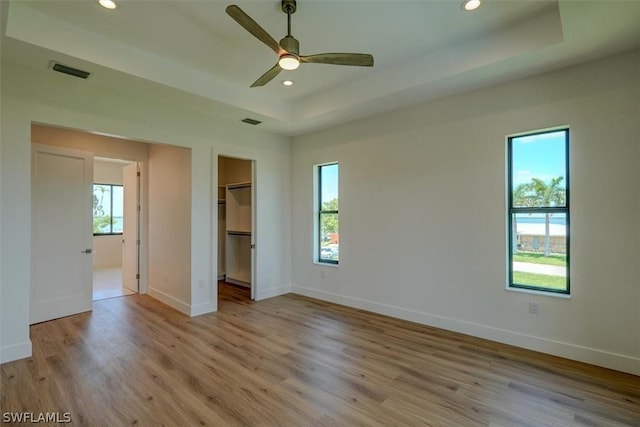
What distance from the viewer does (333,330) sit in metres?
3.95

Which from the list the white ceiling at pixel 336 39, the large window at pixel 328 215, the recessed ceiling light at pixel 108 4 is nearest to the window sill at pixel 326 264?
the large window at pixel 328 215

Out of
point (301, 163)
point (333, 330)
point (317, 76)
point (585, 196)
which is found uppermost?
point (317, 76)

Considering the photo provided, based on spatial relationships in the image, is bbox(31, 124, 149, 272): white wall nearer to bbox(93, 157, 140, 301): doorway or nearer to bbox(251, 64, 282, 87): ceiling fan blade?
bbox(93, 157, 140, 301): doorway

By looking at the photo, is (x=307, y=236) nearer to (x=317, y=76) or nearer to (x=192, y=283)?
(x=192, y=283)

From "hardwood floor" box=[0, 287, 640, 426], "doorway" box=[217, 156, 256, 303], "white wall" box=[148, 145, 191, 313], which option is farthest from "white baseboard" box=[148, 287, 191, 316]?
"doorway" box=[217, 156, 256, 303]

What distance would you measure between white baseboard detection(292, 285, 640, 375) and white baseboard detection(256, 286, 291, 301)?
1268 millimetres

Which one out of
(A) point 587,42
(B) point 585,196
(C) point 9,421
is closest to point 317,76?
(A) point 587,42

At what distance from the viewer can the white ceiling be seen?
261cm

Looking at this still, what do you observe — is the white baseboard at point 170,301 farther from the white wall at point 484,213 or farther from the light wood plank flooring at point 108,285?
the white wall at point 484,213

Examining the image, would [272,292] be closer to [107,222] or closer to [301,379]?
[301,379]

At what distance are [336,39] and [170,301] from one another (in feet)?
14.6

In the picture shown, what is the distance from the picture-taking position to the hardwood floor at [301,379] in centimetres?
228

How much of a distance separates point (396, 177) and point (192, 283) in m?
3.31

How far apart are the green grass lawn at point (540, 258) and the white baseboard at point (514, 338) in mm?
794
